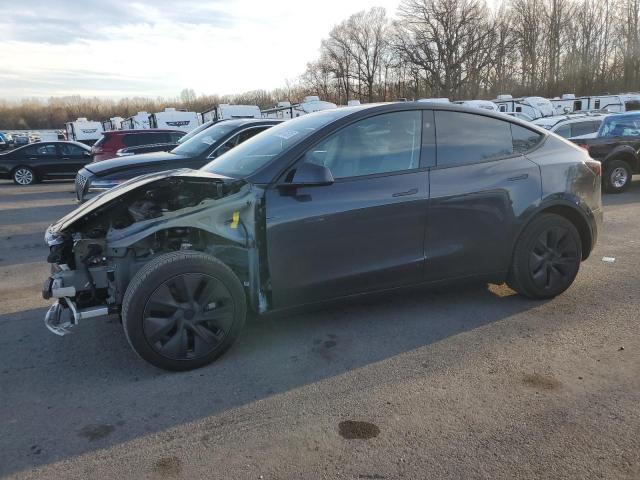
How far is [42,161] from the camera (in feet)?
57.5

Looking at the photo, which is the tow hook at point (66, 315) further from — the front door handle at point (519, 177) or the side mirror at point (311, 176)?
the front door handle at point (519, 177)

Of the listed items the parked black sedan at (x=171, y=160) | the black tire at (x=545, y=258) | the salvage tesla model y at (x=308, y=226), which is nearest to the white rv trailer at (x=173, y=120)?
the parked black sedan at (x=171, y=160)

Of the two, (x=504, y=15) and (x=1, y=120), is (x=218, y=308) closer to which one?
(x=504, y=15)

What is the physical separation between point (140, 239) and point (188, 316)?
0.63 metres

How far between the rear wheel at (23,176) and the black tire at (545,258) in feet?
57.6

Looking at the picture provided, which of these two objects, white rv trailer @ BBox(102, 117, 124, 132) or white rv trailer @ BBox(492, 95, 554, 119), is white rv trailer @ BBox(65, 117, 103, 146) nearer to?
white rv trailer @ BBox(102, 117, 124, 132)

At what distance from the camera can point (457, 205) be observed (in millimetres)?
4039

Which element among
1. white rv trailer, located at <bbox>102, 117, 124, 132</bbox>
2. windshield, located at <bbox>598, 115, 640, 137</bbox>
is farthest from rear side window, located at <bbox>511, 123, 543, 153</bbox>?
white rv trailer, located at <bbox>102, 117, 124, 132</bbox>

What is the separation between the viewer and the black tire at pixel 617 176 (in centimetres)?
1109

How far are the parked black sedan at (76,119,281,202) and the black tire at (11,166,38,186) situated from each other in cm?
1167

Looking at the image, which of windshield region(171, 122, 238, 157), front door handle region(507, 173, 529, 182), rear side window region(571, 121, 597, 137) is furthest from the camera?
rear side window region(571, 121, 597, 137)

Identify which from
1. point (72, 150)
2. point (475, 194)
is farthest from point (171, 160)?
point (72, 150)

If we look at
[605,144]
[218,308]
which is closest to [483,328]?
[218,308]

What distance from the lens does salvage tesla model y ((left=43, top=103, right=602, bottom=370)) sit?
135 inches
